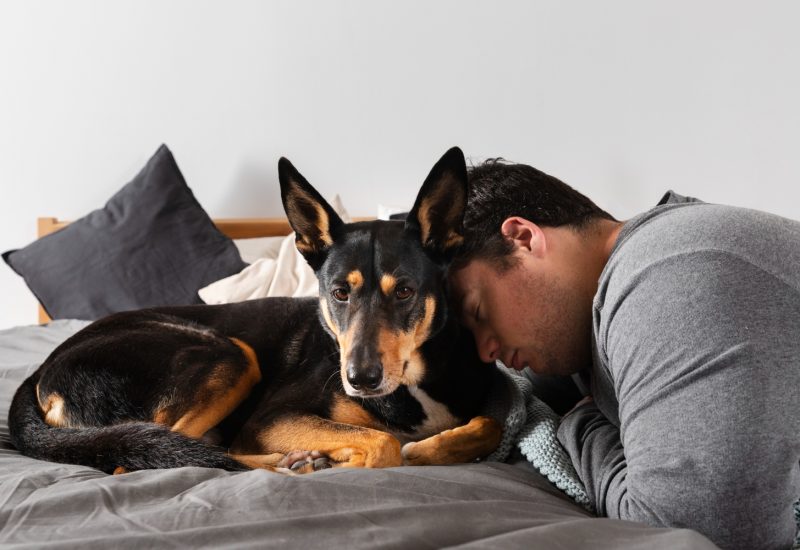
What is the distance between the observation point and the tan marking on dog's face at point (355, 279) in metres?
1.87

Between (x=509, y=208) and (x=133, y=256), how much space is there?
272 cm

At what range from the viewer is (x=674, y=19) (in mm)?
4027

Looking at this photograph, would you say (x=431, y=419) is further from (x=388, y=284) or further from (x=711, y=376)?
(x=711, y=376)

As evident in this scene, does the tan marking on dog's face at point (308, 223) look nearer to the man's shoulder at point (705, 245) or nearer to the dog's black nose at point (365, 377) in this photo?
the dog's black nose at point (365, 377)

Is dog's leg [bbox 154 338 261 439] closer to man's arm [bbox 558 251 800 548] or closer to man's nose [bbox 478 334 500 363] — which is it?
man's nose [bbox 478 334 500 363]

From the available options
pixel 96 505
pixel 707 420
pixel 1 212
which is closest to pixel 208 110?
pixel 1 212

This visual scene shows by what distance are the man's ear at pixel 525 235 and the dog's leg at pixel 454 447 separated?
46cm

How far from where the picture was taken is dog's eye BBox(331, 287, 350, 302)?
1903 millimetres

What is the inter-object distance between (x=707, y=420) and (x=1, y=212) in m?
4.64

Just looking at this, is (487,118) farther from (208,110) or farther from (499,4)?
(208,110)

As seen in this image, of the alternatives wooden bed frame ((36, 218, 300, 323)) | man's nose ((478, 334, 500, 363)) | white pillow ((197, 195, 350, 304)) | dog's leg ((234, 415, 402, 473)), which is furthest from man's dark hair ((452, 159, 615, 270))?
wooden bed frame ((36, 218, 300, 323))

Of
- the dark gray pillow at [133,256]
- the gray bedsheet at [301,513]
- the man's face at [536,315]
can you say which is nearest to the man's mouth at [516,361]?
the man's face at [536,315]

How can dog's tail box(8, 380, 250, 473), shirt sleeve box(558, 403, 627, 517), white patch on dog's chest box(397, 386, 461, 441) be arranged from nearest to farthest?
1. shirt sleeve box(558, 403, 627, 517)
2. dog's tail box(8, 380, 250, 473)
3. white patch on dog's chest box(397, 386, 461, 441)

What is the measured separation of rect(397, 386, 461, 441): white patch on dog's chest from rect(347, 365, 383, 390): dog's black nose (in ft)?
1.25
